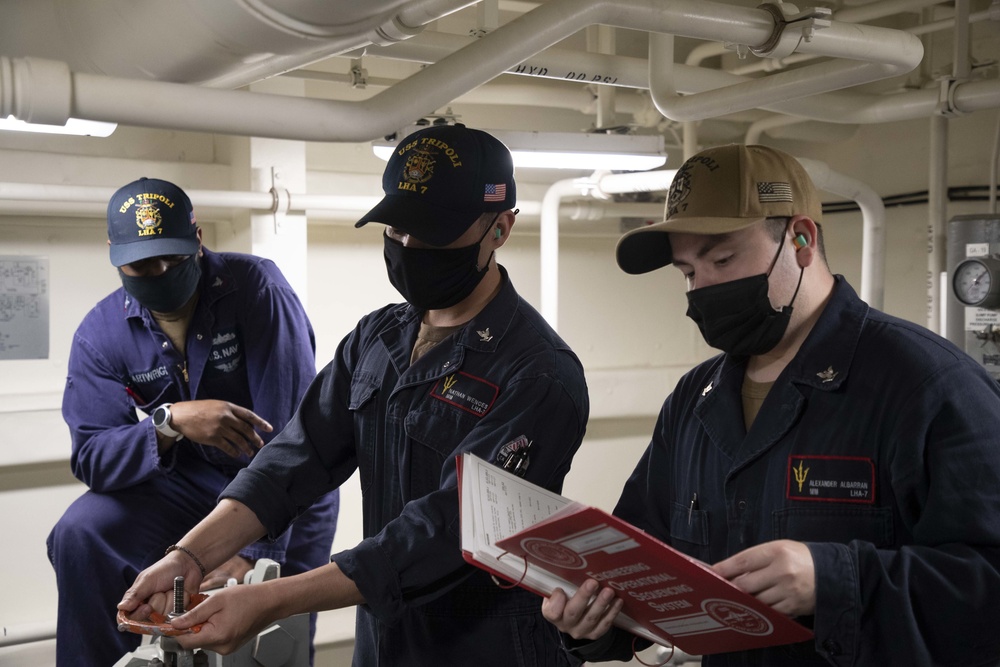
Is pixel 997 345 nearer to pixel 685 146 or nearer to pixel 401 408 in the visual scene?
pixel 685 146

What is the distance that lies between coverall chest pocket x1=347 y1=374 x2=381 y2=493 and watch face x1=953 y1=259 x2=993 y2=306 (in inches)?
87.9

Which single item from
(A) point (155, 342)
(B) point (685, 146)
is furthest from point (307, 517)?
(B) point (685, 146)

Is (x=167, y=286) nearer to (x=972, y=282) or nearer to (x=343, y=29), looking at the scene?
(x=343, y=29)

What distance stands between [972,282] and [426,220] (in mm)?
2223

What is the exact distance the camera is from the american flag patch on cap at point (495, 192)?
162 centimetres

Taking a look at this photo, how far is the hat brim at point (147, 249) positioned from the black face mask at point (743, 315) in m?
1.40

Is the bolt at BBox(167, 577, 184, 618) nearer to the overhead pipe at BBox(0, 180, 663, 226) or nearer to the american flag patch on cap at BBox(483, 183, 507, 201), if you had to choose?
the american flag patch on cap at BBox(483, 183, 507, 201)

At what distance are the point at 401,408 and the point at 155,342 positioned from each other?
1.08 metres

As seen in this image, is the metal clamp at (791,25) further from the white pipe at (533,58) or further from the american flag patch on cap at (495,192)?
the american flag patch on cap at (495,192)

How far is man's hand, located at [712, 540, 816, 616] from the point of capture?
107 centimetres

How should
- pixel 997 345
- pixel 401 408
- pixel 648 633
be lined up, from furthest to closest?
pixel 997 345 → pixel 401 408 → pixel 648 633

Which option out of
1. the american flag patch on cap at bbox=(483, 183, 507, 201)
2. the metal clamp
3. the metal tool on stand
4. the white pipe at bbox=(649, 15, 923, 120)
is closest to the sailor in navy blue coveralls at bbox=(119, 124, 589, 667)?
the american flag patch on cap at bbox=(483, 183, 507, 201)

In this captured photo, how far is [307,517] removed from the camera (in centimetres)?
241

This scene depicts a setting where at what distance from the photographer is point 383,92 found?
209 cm
